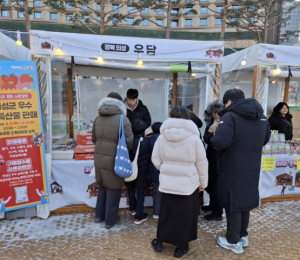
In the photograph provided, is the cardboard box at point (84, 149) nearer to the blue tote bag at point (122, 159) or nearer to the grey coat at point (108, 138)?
the grey coat at point (108, 138)

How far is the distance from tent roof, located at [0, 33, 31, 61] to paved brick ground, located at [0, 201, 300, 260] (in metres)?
2.20

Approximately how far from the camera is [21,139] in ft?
8.46

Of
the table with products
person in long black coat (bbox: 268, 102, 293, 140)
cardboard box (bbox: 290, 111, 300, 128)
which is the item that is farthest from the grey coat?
cardboard box (bbox: 290, 111, 300, 128)

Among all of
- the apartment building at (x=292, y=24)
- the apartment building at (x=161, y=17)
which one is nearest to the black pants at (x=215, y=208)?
the apartment building at (x=292, y=24)

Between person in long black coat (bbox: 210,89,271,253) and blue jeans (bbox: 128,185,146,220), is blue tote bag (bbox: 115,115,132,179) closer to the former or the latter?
blue jeans (bbox: 128,185,146,220)

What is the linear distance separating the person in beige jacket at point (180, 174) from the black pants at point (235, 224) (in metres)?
0.35

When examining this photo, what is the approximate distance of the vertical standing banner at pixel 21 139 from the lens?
2.48m

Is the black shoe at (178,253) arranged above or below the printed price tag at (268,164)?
below

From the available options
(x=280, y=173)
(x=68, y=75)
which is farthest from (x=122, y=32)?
(x=280, y=173)

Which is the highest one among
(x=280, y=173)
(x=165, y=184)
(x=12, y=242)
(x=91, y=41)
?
(x=91, y=41)

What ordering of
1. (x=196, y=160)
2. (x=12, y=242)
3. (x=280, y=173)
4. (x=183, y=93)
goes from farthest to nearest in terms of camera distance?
(x=183, y=93)
(x=280, y=173)
(x=12, y=242)
(x=196, y=160)

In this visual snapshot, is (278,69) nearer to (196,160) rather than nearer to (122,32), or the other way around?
(196,160)

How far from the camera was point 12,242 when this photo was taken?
2.29 meters

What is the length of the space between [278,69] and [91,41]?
8.64ft
